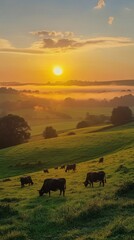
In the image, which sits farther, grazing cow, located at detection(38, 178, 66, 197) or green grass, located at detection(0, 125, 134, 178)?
green grass, located at detection(0, 125, 134, 178)

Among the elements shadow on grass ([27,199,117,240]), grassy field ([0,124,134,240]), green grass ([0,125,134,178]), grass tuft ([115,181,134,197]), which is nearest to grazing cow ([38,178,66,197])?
grassy field ([0,124,134,240])

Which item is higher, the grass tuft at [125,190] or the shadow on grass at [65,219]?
the grass tuft at [125,190]

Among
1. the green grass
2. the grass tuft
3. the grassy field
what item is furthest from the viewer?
the green grass

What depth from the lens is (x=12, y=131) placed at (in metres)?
113

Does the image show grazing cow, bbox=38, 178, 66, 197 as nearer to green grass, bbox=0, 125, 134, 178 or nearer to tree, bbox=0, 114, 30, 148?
green grass, bbox=0, 125, 134, 178

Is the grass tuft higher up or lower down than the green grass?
lower down

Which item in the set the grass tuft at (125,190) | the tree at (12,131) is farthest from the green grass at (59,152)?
the grass tuft at (125,190)

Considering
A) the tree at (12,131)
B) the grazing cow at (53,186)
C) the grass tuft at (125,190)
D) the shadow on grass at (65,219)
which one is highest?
the tree at (12,131)

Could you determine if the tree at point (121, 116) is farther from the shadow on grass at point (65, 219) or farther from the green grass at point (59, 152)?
the shadow on grass at point (65, 219)

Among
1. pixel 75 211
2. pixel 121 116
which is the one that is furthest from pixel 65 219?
pixel 121 116

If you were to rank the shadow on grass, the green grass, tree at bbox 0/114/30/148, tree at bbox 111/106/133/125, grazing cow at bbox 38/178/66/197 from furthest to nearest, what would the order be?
1. tree at bbox 111/106/133/125
2. tree at bbox 0/114/30/148
3. the green grass
4. grazing cow at bbox 38/178/66/197
5. the shadow on grass

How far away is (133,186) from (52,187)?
7532 mm

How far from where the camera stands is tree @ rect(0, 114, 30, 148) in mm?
111125

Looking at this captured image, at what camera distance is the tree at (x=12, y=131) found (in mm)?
111125
